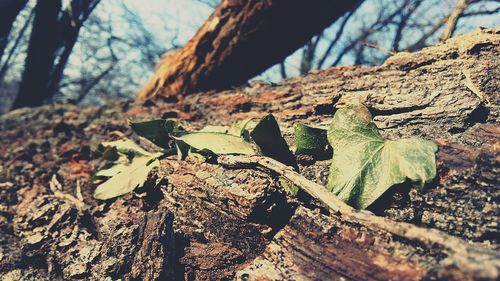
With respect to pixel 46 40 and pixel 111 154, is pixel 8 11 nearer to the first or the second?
pixel 46 40

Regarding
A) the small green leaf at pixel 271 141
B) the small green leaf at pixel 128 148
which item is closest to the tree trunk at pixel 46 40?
the small green leaf at pixel 128 148

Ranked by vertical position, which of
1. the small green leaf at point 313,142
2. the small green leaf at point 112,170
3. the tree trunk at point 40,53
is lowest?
the small green leaf at point 112,170

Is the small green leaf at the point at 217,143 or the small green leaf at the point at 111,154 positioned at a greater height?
the small green leaf at the point at 217,143

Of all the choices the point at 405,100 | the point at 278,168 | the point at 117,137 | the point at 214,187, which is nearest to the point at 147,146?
the point at 117,137

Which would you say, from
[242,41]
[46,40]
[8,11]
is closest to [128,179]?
[242,41]

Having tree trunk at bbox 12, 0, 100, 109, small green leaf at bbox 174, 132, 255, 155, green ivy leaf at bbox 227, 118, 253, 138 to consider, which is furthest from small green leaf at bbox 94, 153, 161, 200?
tree trunk at bbox 12, 0, 100, 109

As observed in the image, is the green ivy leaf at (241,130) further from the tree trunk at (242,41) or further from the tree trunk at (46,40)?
the tree trunk at (46,40)

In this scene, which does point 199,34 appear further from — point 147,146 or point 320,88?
point 320,88

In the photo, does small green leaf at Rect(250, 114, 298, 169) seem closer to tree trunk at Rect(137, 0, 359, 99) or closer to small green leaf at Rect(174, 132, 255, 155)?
small green leaf at Rect(174, 132, 255, 155)
